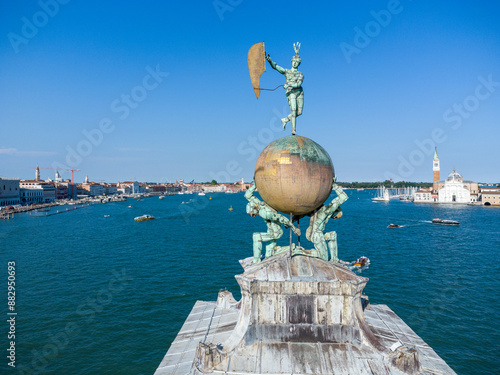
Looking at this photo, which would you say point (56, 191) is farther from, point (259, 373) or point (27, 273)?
point (259, 373)

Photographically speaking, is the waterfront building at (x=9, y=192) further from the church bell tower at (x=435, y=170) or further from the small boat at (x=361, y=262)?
the church bell tower at (x=435, y=170)

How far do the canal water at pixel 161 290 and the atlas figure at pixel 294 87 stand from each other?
38.3 ft

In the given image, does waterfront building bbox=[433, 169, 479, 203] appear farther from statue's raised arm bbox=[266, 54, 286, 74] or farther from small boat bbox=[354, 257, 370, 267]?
statue's raised arm bbox=[266, 54, 286, 74]

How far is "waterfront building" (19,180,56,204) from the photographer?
106m

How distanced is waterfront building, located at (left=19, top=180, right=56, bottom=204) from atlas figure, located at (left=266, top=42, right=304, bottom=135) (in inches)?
4703

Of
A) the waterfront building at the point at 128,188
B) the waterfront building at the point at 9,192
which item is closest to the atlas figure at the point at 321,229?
the waterfront building at the point at 9,192

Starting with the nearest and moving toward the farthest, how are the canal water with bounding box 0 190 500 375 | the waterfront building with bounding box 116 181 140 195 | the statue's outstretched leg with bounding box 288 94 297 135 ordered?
the statue's outstretched leg with bounding box 288 94 297 135, the canal water with bounding box 0 190 500 375, the waterfront building with bounding box 116 181 140 195

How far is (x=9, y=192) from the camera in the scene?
318 ft

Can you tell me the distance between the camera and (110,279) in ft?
83.9

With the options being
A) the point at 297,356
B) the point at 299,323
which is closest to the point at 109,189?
the point at 299,323

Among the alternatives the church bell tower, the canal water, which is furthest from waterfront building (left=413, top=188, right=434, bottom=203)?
the canal water

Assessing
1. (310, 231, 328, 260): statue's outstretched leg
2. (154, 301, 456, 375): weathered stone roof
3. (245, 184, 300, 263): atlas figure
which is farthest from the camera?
(245, 184, 300, 263): atlas figure

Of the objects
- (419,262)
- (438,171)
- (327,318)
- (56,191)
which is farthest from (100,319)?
(438,171)

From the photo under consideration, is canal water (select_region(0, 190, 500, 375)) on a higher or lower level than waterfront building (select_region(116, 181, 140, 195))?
lower
